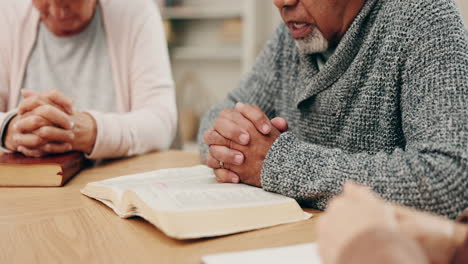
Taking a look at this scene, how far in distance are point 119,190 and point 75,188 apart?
0.68 feet

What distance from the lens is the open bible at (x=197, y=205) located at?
2.12 ft

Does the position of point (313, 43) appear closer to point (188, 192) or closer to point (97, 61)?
point (188, 192)

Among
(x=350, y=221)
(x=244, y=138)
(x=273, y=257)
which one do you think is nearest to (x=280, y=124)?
(x=244, y=138)

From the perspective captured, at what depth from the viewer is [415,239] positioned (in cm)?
39

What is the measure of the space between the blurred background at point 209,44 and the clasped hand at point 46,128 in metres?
2.18

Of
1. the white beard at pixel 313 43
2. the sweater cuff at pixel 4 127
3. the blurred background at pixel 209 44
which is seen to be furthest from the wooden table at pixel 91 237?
the blurred background at pixel 209 44

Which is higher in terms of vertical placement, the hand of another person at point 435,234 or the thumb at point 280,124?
the hand of another person at point 435,234

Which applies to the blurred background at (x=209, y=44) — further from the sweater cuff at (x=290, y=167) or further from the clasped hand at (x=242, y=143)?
the sweater cuff at (x=290, y=167)

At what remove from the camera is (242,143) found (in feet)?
2.85

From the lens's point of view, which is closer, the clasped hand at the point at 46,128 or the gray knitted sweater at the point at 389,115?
the gray knitted sweater at the point at 389,115

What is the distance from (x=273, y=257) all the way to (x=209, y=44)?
3.23m

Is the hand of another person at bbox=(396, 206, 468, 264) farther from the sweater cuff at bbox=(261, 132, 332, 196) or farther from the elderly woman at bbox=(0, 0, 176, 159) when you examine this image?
the elderly woman at bbox=(0, 0, 176, 159)

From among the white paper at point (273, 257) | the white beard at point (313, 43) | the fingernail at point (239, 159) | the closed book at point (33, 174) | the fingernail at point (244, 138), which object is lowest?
the closed book at point (33, 174)

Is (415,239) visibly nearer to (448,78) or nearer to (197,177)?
(448,78)
